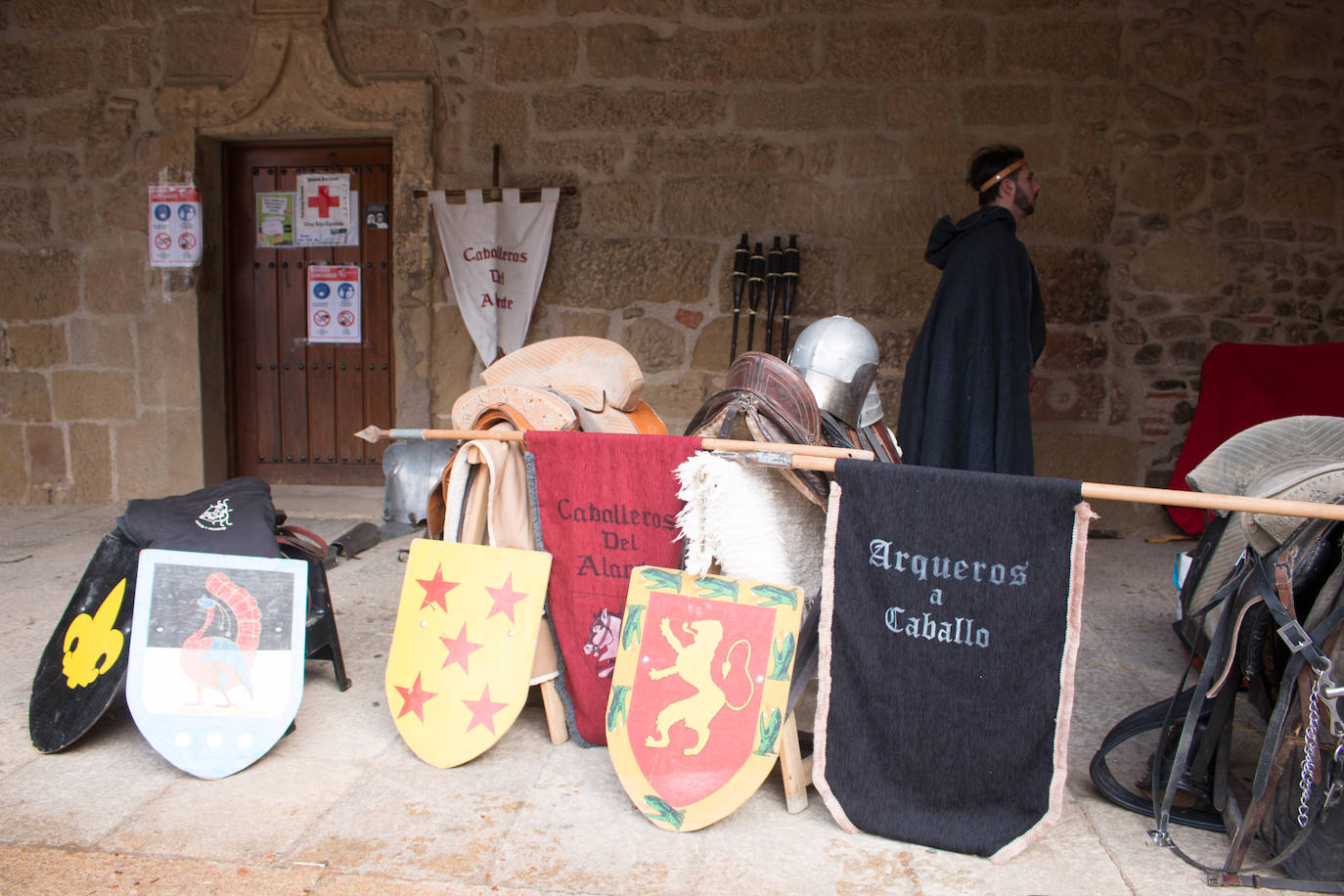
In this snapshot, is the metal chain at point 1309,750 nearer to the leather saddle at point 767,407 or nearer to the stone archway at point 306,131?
the leather saddle at point 767,407

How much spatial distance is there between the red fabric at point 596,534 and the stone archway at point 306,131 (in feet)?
9.05

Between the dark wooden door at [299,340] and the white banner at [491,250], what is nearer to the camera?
the white banner at [491,250]

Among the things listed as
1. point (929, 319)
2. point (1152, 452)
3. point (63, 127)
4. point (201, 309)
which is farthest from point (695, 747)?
point (63, 127)

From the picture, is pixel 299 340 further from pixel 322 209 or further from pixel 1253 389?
pixel 1253 389

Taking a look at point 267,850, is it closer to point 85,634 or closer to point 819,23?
point 85,634

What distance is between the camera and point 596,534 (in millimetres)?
2133

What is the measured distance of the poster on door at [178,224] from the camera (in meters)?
4.65

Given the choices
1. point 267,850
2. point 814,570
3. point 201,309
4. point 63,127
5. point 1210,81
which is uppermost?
point 1210,81

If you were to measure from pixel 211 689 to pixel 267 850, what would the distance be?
1.48 feet

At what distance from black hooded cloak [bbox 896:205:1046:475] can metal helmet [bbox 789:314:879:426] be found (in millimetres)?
549

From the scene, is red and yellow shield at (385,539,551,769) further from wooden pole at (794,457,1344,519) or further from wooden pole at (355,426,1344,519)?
wooden pole at (794,457,1344,519)

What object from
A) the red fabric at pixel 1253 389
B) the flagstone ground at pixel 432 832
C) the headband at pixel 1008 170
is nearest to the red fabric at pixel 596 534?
the flagstone ground at pixel 432 832

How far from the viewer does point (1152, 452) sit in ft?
14.5

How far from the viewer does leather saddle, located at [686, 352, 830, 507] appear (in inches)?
82.3
